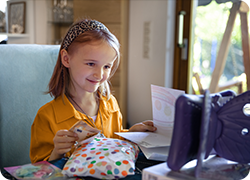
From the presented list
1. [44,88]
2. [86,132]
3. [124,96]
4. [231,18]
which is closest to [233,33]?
[231,18]

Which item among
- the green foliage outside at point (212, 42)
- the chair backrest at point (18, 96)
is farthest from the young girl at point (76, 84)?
the green foliage outside at point (212, 42)

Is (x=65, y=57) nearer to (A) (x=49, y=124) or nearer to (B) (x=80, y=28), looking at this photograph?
(B) (x=80, y=28)

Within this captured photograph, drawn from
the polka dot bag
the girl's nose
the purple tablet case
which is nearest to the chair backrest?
the girl's nose

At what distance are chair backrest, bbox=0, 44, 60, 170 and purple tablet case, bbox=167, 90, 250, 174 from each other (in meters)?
0.77

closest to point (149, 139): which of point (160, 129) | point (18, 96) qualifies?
point (160, 129)

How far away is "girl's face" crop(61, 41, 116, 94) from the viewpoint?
0.81 m

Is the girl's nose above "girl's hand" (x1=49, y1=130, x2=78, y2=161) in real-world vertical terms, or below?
above

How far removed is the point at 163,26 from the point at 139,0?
0.53 meters

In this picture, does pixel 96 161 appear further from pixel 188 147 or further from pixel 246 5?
pixel 246 5

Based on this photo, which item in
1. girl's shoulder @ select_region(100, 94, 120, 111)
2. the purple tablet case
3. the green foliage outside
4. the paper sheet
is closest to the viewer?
the purple tablet case

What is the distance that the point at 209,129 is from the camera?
486mm

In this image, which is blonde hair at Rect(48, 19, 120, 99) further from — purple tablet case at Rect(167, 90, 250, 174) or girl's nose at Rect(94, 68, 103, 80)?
purple tablet case at Rect(167, 90, 250, 174)

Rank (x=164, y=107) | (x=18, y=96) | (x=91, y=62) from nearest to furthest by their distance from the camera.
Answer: (x=164, y=107), (x=91, y=62), (x=18, y=96)

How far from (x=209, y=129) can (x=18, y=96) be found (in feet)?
2.74
